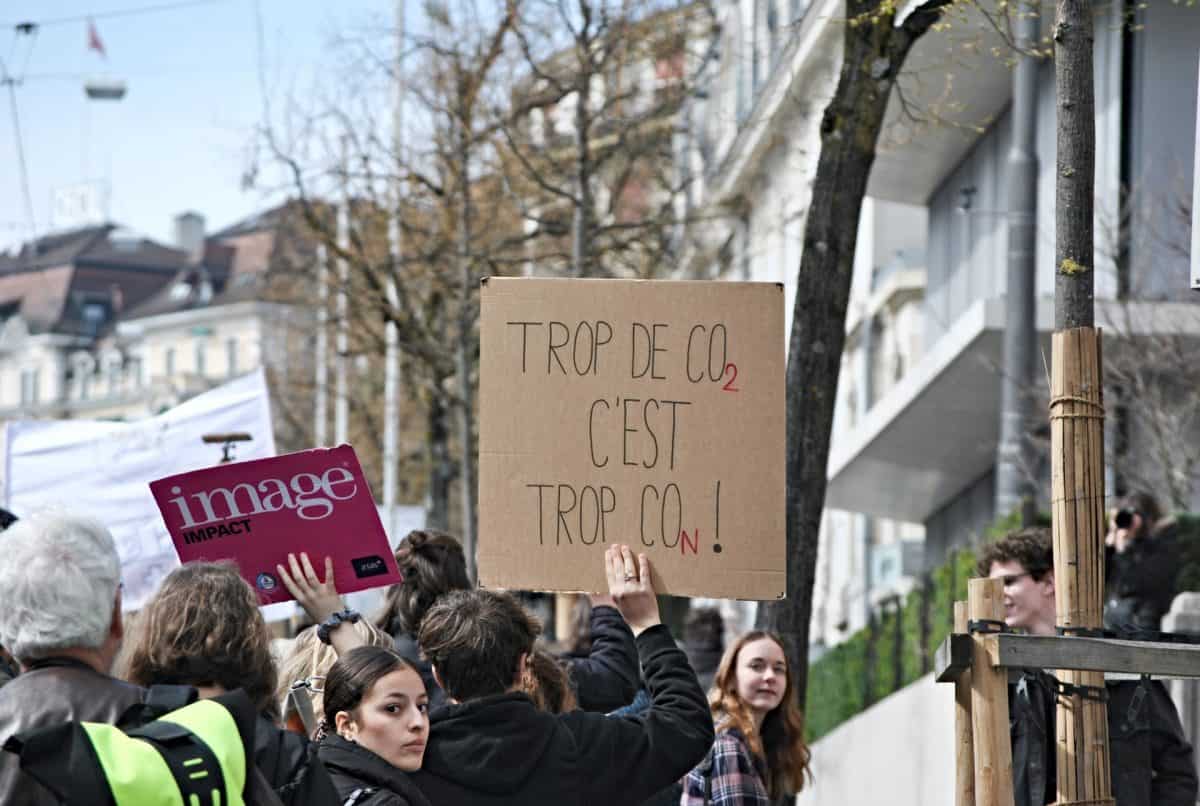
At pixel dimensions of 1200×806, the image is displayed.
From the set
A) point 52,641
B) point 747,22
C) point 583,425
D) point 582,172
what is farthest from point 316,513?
point 747,22

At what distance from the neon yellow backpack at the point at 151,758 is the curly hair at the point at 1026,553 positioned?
11.5ft

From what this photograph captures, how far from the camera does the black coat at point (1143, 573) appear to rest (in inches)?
426

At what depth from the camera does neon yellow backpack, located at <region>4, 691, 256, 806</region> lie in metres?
4.23

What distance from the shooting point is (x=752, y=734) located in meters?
7.85

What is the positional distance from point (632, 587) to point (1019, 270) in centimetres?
1005

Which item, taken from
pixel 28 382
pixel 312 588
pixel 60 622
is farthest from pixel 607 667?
pixel 28 382

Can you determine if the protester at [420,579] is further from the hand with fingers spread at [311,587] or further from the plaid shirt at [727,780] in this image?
the plaid shirt at [727,780]

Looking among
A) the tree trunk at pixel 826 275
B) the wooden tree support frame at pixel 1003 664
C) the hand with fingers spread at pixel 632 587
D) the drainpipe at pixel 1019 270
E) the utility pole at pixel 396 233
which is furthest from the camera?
the utility pole at pixel 396 233

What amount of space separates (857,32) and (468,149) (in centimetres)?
1493

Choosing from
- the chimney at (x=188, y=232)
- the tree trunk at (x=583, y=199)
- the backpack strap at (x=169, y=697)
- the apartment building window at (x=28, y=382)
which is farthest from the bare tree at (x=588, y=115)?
the chimney at (x=188, y=232)

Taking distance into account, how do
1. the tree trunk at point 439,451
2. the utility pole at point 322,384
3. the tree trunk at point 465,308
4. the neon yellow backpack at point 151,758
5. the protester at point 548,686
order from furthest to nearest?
the utility pole at point 322,384
the tree trunk at point 439,451
the tree trunk at point 465,308
the protester at point 548,686
the neon yellow backpack at point 151,758

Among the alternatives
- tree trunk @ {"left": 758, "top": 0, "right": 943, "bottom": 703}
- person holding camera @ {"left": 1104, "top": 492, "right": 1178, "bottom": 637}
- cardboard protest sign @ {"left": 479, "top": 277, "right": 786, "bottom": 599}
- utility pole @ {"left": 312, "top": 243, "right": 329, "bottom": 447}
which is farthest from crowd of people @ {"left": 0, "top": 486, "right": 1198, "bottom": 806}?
utility pole @ {"left": 312, "top": 243, "right": 329, "bottom": 447}

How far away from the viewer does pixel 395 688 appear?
548 centimetres

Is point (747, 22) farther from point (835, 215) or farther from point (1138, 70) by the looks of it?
point (835, 215)
